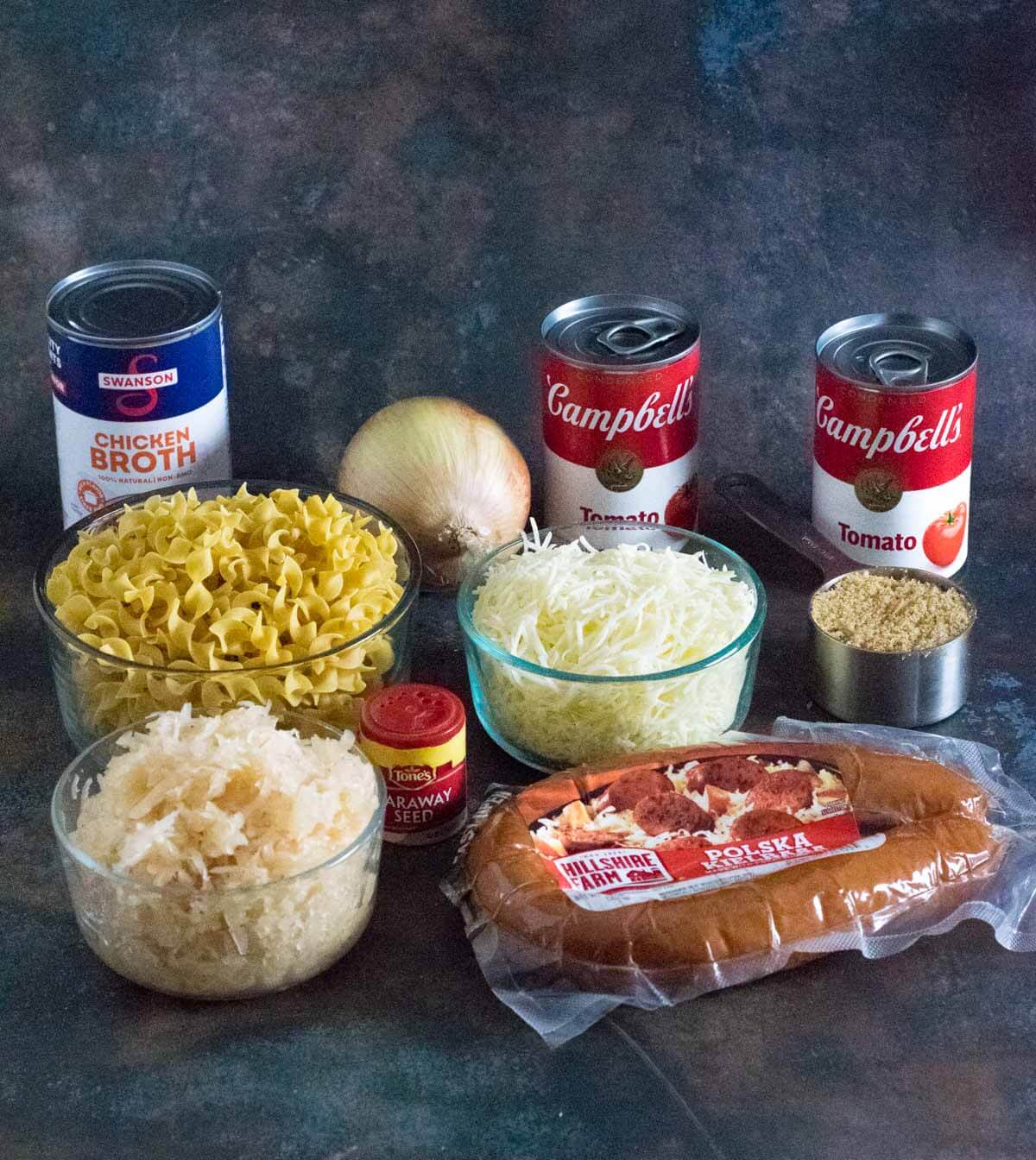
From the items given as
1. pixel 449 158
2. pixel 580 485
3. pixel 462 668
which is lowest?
pixel 462 668

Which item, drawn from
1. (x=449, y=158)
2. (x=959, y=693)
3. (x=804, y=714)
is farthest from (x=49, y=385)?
(x=959, y=693)

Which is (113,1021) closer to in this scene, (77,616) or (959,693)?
(77,616)

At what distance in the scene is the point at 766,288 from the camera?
6.57 feet

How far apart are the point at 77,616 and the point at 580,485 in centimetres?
56

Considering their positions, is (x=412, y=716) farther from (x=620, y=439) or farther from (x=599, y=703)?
(x=620, y=439)

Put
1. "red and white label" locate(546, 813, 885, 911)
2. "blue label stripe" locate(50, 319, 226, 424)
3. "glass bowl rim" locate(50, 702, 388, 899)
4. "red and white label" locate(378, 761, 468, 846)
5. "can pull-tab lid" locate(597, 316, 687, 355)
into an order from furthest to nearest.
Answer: "can pull-tab lid" locate(597, 316, 687, 355)
"blue label stripe" locate(50, 319, 226, 424)
"red and white label" locate(378, 761, 468, 846)
"red and white label" locate(546, 813, 885, 911)
"glass bowl rim" locate(50, 702, 388, 899)

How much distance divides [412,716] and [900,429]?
0.60 m

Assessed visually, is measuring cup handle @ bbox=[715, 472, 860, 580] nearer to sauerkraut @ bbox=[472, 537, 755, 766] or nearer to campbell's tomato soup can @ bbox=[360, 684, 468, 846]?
sauerkraut @ bbox=[472, 537, 755, 766]

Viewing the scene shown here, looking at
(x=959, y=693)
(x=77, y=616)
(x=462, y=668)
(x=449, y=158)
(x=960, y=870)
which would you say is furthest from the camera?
(x=449, y=158)

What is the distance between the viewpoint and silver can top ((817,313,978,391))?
5.74 feet

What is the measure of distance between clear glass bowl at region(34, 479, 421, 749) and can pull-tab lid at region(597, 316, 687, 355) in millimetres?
367

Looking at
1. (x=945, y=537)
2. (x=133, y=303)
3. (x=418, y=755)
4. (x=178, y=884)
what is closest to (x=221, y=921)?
(x=178, y=884)

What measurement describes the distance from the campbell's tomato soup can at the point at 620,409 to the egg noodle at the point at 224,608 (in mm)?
300

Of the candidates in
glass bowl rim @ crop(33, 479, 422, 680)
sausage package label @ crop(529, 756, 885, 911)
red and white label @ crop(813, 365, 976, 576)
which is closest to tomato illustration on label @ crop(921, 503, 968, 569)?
red and white label @ crop(813, 365, 976, 576)
